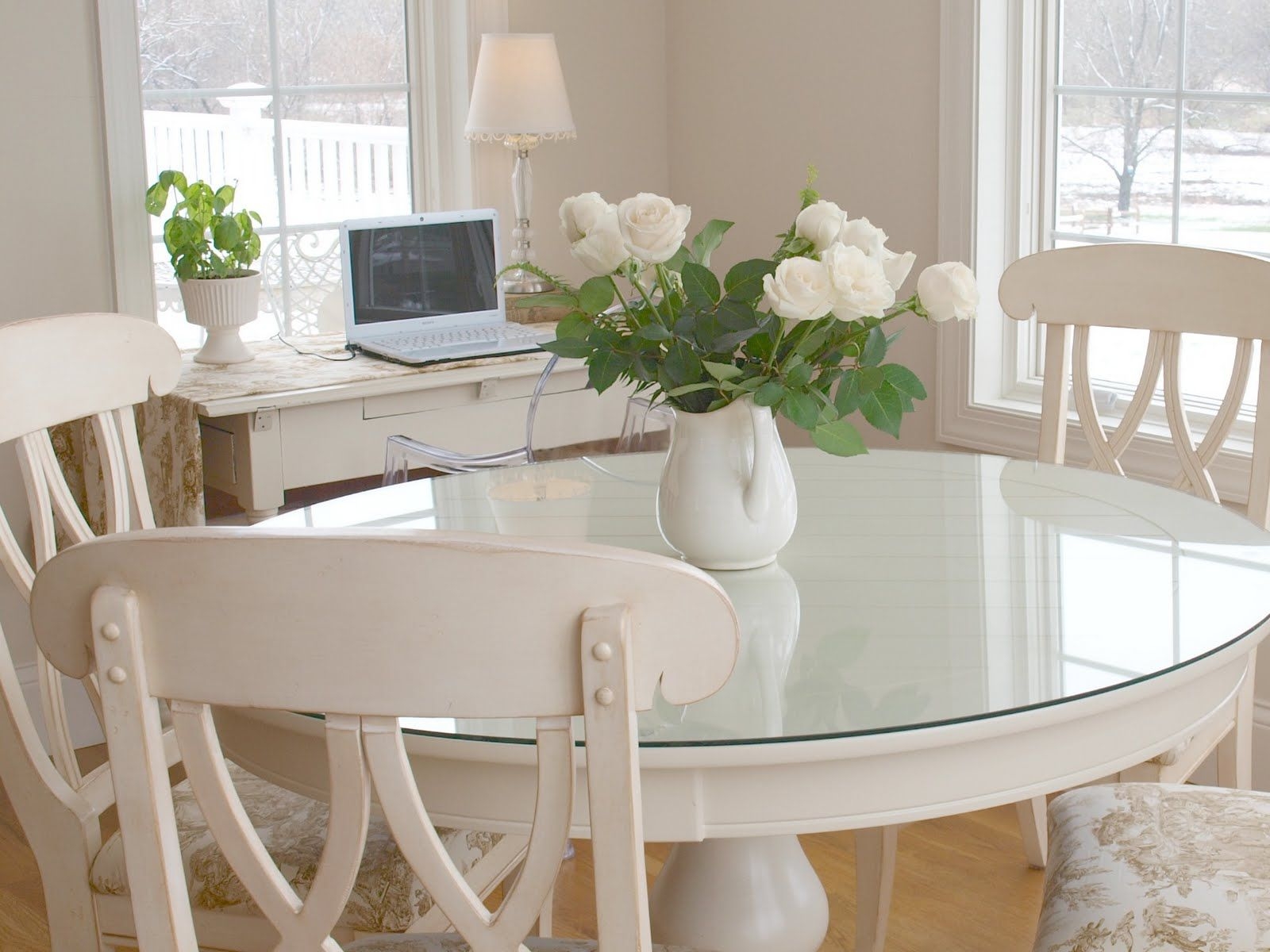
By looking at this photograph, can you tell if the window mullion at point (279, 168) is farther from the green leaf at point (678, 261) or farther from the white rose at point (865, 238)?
the white rose at point (865, 238)

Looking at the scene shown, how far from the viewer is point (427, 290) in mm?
3131

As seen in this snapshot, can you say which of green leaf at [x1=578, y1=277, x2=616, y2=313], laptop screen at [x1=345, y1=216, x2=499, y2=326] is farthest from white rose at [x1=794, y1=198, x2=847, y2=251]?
laptop screen at [x1=345, y1=216, x2=499, y2=326]

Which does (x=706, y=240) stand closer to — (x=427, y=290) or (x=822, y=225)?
(x=822, y=225)

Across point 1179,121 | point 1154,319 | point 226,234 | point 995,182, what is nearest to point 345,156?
point 226,234

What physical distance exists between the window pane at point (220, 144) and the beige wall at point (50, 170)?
0.18m

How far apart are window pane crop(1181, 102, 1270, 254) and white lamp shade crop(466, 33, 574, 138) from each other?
4.42 feet

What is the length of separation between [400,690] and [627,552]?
0.17 metres

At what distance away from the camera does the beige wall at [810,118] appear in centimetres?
316

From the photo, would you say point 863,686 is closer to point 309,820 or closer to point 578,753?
point 578,753

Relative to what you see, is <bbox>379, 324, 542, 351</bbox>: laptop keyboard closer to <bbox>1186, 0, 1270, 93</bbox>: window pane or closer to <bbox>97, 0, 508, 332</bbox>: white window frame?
<bbox>97, 0, 508, 332</bbox>: white window frame

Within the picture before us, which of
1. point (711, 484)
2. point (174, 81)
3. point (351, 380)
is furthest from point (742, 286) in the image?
point (174, 81)

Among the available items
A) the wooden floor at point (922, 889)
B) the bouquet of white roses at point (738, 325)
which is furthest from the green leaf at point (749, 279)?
the wooden floor at point (922, 889)

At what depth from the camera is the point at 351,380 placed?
279cm

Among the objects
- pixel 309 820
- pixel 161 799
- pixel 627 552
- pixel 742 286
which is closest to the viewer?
pixel 627 552
